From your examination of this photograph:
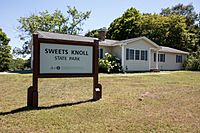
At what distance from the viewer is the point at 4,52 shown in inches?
1163

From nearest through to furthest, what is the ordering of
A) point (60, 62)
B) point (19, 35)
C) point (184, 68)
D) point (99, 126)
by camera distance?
point (99, 126)
point (60, 62)
point (184, 68)
point (19, 35)

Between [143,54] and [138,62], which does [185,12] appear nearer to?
[143,54]

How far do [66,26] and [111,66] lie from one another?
20.4 metres

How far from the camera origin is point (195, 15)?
5078 centimetres

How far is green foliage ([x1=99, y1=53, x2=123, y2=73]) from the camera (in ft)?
71.2

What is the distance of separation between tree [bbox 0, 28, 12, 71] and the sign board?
2278cm

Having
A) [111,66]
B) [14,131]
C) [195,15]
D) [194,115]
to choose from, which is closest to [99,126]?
[14,131]

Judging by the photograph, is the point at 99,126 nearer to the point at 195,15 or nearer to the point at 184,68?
the point at 184,68

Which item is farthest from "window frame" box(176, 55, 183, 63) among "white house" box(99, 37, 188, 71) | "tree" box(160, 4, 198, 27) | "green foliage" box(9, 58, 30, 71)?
"tree" box(160, 4, 198, 27)

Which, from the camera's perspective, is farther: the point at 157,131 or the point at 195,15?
the point at 195,15

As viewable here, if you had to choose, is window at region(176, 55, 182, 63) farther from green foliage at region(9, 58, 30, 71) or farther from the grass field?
the grass field

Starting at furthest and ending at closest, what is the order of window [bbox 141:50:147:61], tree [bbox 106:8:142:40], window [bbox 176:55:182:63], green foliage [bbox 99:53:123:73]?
tree [bbox 106:8:142:40]
window [bbox 176:55:182:63]
window [bbox 141:50:147:61]
green foliage [bbox 99:53:123:73]

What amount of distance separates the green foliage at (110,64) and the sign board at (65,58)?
13777 mm

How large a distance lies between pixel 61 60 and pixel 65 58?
16 cm
